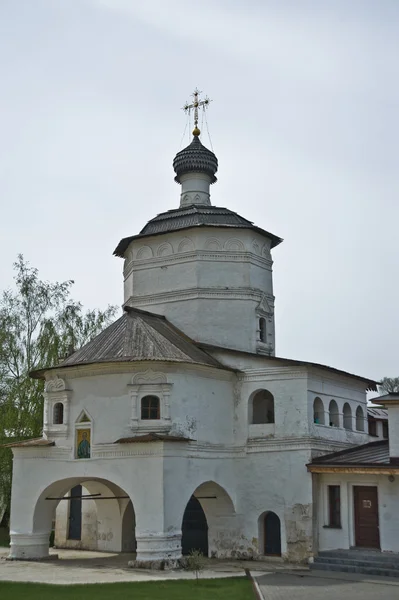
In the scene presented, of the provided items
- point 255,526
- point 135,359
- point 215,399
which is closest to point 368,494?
point 255,526

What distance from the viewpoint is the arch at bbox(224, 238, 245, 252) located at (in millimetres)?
24922

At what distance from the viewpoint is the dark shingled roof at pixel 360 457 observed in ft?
63.9

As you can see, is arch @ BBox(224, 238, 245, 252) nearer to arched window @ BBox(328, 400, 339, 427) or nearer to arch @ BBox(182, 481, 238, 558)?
arched window @ BBox(328, 400, 339, 427)

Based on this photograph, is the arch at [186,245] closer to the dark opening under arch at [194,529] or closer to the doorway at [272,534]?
the dark opening under arch at [194,529]

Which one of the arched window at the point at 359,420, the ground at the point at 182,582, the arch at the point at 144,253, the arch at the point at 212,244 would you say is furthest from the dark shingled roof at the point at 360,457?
the arch at the point at 144,253

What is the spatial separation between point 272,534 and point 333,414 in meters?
4.42

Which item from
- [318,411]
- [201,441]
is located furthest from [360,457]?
[201,441]

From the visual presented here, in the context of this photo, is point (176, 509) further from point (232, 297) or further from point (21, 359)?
point (21, 359)

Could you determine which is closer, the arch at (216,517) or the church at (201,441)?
the church at (201,441)

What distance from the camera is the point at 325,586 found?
16.4m

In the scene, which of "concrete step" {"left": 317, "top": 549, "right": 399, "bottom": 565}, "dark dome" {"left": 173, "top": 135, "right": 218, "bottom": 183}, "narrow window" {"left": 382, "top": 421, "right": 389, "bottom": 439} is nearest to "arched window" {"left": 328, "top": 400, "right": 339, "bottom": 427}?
"concrete step" {"left": 317, "top": 549, "right": 399, "bottom": 565}

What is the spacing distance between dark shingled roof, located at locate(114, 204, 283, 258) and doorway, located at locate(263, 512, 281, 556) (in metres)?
9.71

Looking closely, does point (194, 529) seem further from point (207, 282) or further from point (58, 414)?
point (207, 282)

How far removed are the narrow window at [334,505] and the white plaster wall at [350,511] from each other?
0.14m
